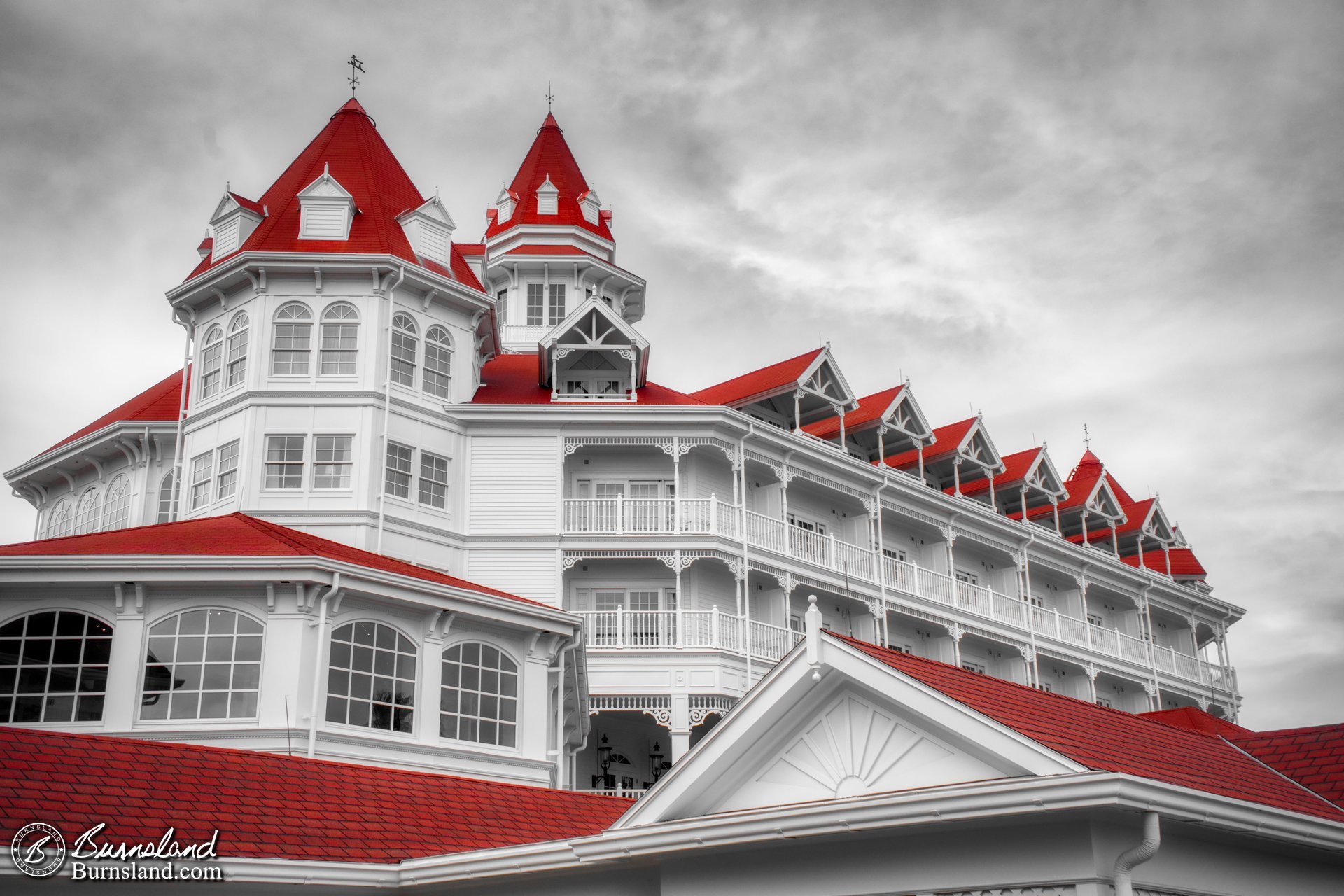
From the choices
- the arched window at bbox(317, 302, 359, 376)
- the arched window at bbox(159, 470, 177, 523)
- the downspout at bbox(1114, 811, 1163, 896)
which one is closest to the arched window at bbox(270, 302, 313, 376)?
the arched window at bbox(317, 302, 359, 376)

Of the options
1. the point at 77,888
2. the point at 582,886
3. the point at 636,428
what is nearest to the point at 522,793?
the point at 582,886

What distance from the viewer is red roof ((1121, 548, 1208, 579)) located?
5741cm

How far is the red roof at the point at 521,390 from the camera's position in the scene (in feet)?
121

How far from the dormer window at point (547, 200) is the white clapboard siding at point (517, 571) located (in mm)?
16389

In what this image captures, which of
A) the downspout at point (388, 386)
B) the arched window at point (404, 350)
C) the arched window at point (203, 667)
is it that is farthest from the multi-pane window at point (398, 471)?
the arched window at point (203, 667)

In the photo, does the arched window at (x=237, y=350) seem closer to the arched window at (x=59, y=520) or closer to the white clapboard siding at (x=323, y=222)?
the white clapboard siding at (x=323, y=222)

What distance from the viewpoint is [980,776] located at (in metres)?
9.84

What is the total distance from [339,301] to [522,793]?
20.6 meters

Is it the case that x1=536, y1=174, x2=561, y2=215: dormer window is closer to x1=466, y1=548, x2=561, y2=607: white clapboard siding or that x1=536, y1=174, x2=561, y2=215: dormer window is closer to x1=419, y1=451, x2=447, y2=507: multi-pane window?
x1=419, y1=451, x2=447, y2=507: multi-pane window

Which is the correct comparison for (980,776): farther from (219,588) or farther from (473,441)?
(473,441)

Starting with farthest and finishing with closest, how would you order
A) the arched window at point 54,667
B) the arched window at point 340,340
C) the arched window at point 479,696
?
1. the arched window at point 340,340
2. the arched window at point 479,696
3. the arched window at point 54,667

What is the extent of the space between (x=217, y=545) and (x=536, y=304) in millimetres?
24073

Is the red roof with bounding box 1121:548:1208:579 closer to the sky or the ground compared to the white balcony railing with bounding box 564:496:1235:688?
closer to the sky

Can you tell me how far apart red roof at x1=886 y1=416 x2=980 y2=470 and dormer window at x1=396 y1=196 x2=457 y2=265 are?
16276 mm
